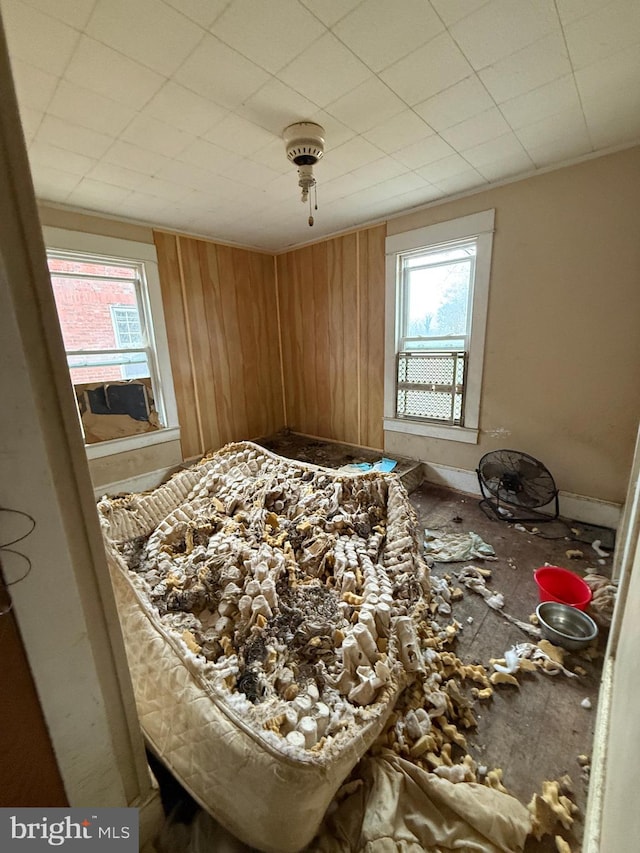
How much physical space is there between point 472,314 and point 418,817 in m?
2.97

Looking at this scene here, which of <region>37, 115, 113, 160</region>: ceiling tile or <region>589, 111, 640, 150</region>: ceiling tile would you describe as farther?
<region>589, 111, 640, 150</region>: ceiling tile

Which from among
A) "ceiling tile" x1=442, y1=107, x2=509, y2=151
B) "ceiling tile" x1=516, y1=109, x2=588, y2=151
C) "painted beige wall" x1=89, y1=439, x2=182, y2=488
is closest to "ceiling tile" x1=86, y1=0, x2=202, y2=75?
"ceiling tile" x1=442, y1=107, x2=509, y2=151

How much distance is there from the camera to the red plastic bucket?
177cm

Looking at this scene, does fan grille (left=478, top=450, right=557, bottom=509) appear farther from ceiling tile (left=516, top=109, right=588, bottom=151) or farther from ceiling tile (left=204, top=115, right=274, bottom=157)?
ceiling tile (left=204, top=115, right=274, bottom=157)

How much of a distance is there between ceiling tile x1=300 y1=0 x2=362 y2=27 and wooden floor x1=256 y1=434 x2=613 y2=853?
2597mm

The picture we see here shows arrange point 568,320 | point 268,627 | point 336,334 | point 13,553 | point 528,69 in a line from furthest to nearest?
point 336,334 → point 568,320 → point 528,69 → point 268,627 → point 13,553

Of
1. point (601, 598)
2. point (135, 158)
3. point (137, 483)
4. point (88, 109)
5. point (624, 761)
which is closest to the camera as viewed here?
point (624, 761)

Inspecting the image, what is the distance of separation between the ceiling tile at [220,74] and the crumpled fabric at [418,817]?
2636 millimetres

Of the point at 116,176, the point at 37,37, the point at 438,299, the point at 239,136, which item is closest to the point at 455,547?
the point at 438,299

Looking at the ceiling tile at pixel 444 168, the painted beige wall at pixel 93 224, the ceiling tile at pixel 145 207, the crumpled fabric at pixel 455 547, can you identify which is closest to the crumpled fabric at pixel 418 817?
the crumpled fabric at pixel 455 547

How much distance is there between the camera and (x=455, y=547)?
2.33 m

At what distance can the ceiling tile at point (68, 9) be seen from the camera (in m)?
1.10

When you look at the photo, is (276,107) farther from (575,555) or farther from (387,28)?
(575,555)

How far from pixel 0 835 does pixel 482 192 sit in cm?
381
